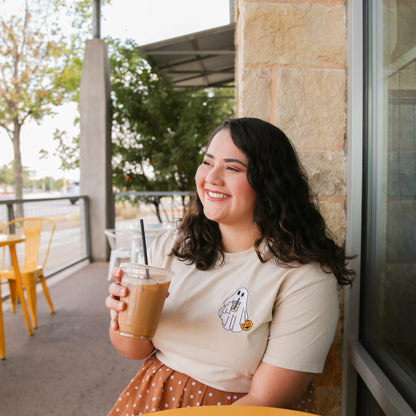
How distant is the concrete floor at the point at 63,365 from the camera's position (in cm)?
226

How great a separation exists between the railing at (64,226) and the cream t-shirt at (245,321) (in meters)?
3.51

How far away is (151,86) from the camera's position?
7352 mm

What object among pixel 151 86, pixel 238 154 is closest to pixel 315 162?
pixel 238 154

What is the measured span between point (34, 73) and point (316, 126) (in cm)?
1022

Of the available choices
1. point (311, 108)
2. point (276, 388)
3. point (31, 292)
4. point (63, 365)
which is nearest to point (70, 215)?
point (31, 292)

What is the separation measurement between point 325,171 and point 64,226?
15.8ft

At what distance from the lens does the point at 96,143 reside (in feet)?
20.5

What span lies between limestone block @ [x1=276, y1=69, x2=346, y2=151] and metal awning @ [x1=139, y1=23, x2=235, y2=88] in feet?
13.6

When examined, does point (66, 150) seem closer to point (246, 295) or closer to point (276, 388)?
point (246, 295)

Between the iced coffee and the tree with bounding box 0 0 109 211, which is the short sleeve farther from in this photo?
the tree with bounding box 0 0 109 211

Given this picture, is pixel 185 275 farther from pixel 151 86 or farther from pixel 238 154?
pixel 151 86

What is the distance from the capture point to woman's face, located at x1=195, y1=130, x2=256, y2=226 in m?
1.12

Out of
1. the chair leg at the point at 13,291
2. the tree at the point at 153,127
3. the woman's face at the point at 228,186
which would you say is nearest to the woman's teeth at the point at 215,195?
the woman's face at the point at 228,186

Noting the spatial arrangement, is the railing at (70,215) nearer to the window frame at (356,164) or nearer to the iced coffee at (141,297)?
the iced coffee at (141,297)
